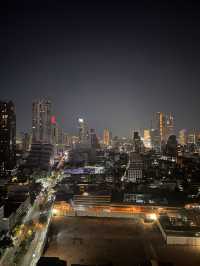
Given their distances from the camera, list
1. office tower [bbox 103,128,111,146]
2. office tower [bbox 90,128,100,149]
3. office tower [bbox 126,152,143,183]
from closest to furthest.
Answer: office tower [bbox 126,152,143,183], office tower [bbox 90,128,100,149], office tower [bbox 103,128,111,146]

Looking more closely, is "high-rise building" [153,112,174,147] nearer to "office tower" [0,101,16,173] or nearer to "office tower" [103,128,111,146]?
"office tower" [103,128,111,146]

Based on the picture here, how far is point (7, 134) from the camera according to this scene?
18219 mm

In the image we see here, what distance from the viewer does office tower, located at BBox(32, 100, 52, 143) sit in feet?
87.5

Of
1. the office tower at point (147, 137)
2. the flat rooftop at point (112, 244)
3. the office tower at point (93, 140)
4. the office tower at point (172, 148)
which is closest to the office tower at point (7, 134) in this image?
the flat rooftop at point (112, 244)

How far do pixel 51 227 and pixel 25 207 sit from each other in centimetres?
254

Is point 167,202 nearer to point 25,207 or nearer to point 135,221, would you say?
point 135,221

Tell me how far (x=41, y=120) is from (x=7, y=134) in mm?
8959

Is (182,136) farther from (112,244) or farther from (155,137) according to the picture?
(112,244)

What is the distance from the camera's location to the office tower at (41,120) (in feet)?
87.5

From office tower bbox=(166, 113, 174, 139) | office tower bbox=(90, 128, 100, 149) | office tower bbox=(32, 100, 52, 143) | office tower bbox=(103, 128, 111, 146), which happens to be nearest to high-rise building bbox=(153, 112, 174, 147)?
office tower bbox=(166, 113, 174, 139)

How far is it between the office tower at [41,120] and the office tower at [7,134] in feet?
25.2

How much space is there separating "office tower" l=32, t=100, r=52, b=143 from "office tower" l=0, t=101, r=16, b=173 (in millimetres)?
7696

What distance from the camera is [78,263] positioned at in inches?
216

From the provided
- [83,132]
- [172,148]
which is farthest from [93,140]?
[172,148]
